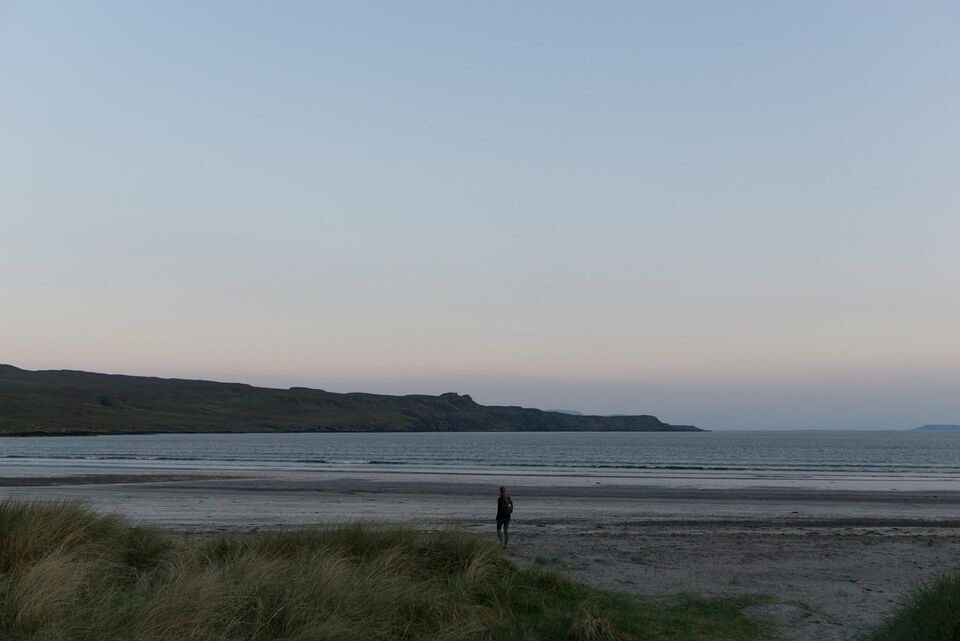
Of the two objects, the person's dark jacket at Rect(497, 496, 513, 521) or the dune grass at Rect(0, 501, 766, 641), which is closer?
the dune grass at Rect(0, 501, 766, 641)

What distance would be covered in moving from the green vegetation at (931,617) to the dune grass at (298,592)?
1.74 meters

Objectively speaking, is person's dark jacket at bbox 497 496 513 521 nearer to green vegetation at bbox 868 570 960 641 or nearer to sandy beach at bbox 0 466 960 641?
sandy beach at bbox 0 466 960 641

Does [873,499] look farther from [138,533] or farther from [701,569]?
[138,533]

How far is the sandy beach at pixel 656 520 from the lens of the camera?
16047mm

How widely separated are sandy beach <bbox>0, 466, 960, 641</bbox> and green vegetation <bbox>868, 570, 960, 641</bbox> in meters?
1.20

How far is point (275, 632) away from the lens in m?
8.90

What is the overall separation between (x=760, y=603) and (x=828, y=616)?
1.03 m

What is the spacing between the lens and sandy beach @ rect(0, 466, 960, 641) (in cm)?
1605

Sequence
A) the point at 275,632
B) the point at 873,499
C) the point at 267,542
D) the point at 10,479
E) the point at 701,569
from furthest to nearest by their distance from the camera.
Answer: the point at 10,479 → the point at 873,499 → the point at 701,569 → the point at 267,542 → the point at 275,632

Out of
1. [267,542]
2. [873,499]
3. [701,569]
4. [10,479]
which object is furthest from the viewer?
[10,479]

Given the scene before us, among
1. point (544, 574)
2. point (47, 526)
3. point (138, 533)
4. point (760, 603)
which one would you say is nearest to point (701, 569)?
point (760, 603)

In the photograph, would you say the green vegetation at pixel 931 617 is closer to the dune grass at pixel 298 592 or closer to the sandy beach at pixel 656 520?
the sandy beach at pixel 656 520

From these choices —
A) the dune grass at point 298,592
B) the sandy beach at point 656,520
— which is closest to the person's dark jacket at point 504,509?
the sandy beach at point 656,520

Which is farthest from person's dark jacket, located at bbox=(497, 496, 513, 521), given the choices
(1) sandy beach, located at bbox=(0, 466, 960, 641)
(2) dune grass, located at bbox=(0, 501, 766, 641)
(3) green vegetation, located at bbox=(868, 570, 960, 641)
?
(3) green vegetation, located at bbox=(868, 570, 960, 641)
